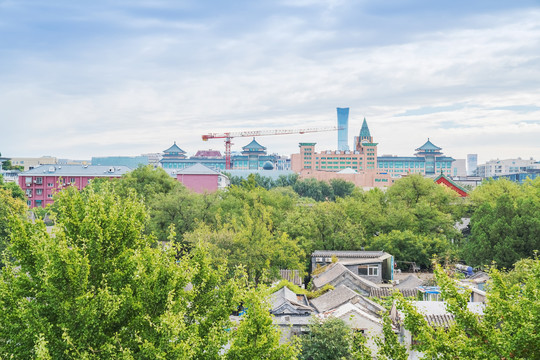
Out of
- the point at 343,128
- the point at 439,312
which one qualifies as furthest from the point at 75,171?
the point at 343,128

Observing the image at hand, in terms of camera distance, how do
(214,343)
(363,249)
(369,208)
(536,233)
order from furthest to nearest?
1. (369,208)
2. (363,249)
3. (536,233)
4. (214,343)

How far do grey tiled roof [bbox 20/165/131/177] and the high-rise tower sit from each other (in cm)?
12873

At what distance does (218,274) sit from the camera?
9.80 metres

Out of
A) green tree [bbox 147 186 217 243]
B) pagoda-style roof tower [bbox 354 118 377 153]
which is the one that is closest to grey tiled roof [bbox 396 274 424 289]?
green tree [bbox 147 186 217 243]

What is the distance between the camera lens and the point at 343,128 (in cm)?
18425

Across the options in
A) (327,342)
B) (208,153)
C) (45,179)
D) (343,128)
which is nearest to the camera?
(327,342)

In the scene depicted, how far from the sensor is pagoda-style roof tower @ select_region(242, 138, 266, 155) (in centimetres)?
15275

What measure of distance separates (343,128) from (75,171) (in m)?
134

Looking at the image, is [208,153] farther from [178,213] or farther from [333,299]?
[333,299]

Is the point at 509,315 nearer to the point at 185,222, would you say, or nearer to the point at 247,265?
the point at 247,265

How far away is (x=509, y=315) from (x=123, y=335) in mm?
6166

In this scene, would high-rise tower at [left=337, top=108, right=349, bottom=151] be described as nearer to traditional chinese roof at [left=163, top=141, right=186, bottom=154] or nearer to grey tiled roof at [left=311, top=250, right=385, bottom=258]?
traditional chinese roof at [left=163, top=141, right=186, bottom=154]

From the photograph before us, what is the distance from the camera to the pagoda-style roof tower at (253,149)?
153 m

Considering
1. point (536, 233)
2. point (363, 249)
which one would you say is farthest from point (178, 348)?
point (363, 249)
